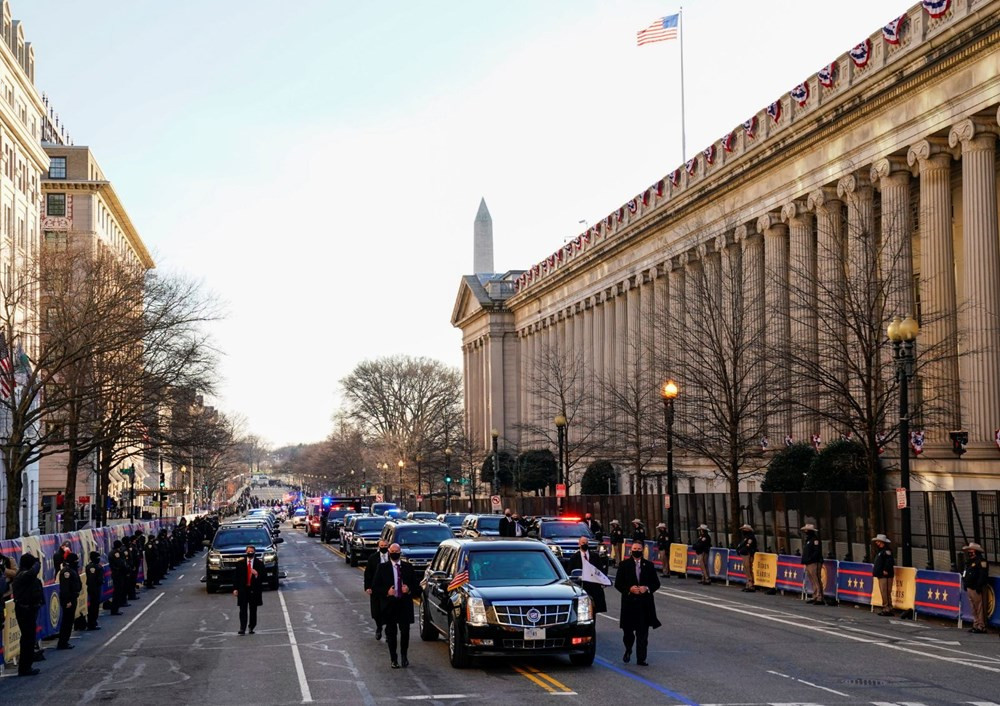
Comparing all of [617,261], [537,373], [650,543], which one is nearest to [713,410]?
[650,543]

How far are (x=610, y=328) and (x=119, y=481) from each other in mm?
59347

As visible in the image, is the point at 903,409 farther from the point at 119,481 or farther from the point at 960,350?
the point at 119,481

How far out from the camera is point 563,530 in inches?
1523

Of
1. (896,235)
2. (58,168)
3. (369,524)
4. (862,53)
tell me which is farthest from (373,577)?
(58,168)

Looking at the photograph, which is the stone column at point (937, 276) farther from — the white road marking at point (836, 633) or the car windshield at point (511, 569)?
the car windshield at point (511, 569)

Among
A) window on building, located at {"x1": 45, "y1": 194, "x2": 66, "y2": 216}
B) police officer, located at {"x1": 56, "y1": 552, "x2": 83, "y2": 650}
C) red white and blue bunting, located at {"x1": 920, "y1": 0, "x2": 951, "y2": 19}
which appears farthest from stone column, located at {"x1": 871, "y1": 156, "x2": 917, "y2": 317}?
window on building, located at {"x1": 45, "y1": 194, "x2": 66, "y2": 216}

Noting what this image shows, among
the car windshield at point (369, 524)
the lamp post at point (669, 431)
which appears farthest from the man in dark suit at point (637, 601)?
the car windshield at point (369, 524)

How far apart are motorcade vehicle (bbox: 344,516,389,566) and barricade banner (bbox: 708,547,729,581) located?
13568mm

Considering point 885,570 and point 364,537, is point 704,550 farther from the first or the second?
Answer: point 364,537

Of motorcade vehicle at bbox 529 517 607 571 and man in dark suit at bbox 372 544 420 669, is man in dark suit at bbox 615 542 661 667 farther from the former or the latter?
motorcade vehicle at bbox 529 517 607 571

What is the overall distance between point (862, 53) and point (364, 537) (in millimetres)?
25920

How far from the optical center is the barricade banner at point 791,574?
32.1 meters

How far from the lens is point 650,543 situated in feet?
148

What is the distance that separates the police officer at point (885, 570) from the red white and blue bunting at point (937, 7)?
20116mm
